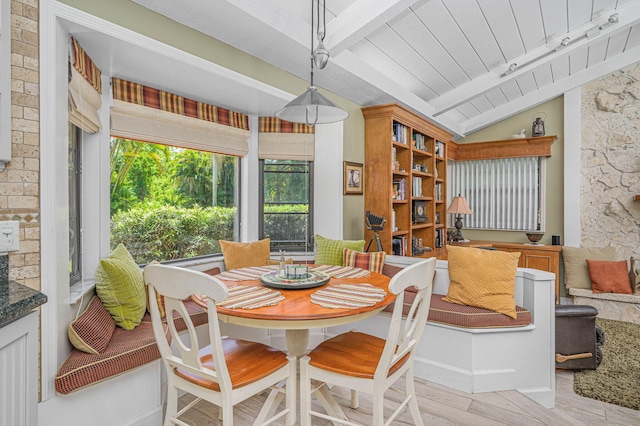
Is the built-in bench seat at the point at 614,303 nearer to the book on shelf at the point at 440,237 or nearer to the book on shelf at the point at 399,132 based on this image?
the book on shelf at the point at 440,237

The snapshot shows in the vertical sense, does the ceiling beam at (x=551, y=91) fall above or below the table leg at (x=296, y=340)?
above

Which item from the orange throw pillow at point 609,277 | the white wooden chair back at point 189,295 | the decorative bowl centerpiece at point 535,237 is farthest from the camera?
the decorative bowl centerpiece at point 535,237

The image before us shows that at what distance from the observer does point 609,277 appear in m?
4.29

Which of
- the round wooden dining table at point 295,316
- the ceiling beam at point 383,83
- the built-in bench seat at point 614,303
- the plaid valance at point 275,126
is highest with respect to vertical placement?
the ceiling beam at point 383,83

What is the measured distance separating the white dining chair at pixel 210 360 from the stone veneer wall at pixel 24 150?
0.55m

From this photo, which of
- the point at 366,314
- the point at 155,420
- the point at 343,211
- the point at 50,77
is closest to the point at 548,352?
the point at 366,314

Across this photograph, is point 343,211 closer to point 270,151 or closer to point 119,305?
point 270,151

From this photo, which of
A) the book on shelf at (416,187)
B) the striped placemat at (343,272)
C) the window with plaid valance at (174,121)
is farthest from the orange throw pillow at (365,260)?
the book on shelf at (416,187)

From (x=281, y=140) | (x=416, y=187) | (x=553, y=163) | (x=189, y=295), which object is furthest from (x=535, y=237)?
(x=189, y=295)

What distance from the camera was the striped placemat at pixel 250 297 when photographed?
1.61m

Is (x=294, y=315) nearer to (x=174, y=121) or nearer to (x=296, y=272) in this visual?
(x=296, y=272)

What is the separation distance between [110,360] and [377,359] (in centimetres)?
126

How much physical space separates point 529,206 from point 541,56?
2.24 meters

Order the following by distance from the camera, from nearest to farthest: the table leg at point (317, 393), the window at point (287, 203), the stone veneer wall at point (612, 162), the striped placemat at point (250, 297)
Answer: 1. the striped placemat at point (250, 297)
2. the table leg at point (317, 393)
3. the window at point (287, 203)
4. the stone veneer wall at point (612, 162)
